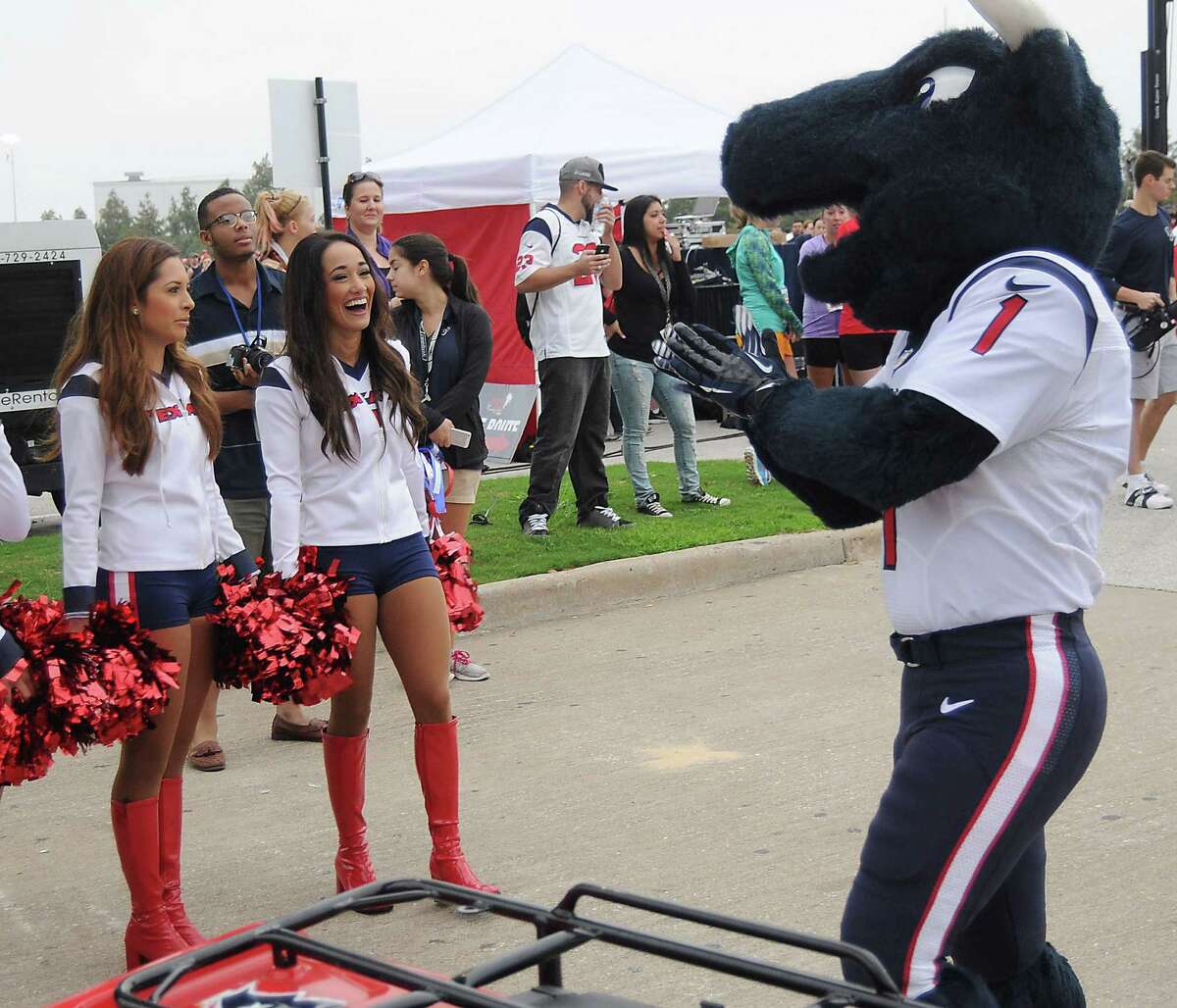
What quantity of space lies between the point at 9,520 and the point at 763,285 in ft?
26.4

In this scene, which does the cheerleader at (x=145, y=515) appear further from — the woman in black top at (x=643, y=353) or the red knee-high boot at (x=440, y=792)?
the woman in black top at (x=643, y=353)

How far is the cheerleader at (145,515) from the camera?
411 centimetres

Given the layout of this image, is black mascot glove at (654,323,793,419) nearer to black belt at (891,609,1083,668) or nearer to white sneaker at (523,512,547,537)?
black belt at (891,609,1083,668)

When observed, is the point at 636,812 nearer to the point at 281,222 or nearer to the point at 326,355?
the point at 326,355

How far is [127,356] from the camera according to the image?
4215 mm

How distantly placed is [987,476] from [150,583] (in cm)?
238

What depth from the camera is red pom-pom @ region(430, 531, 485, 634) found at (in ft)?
15.9

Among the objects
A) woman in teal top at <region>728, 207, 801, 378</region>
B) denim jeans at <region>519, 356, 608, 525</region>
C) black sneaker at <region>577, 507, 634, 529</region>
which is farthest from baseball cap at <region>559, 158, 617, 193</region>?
black sneaker at <region>577, 507, 634, 529</region>

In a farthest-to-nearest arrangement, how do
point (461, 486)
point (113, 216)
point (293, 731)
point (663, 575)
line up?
point (113, 216), point (663, 575), point (461, 486), point (293, 731)

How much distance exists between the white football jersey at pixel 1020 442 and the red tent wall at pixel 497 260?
423 inches

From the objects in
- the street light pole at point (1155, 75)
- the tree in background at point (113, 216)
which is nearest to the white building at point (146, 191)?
the tree in background at point (113, 216)

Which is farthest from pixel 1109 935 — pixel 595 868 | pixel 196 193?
pixel 196 193

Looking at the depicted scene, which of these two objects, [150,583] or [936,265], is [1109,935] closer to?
[936,265]

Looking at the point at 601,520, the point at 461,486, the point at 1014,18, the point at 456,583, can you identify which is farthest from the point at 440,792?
the point at 601,520
